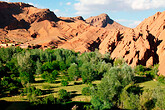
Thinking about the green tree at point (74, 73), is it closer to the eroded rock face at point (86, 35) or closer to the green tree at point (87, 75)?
the green tree at point (87, 75)

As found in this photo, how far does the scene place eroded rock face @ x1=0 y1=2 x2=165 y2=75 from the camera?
213ft

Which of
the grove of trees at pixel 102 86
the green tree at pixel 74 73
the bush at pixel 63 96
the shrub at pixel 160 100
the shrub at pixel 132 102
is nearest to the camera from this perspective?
the shrub at pixel 160 100

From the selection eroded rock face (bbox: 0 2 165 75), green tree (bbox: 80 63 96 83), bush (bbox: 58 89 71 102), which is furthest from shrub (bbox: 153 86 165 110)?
eroded rock face (bbox: 0 2 165 75)

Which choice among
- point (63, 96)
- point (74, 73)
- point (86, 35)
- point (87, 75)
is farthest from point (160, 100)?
point (86, 35)

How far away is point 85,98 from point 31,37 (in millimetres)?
98734

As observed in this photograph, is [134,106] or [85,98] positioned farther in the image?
[85,98]

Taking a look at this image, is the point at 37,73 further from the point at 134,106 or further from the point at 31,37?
the point at 31,37

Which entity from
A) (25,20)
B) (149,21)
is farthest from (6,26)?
(149,21)

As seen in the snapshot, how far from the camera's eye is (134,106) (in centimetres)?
2392

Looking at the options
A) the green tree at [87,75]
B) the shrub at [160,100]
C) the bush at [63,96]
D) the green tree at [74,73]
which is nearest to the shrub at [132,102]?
the shrub at [160,100]

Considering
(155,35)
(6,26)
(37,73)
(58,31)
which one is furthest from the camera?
(58,31)

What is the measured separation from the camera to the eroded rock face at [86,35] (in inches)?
2562

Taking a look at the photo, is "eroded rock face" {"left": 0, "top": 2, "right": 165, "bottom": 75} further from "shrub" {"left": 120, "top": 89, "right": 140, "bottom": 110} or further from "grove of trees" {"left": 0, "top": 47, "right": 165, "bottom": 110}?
"shrub" {"left": 120, "top": 89, "right": 140, "bottom": 110}

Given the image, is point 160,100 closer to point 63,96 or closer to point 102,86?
point 102,86
